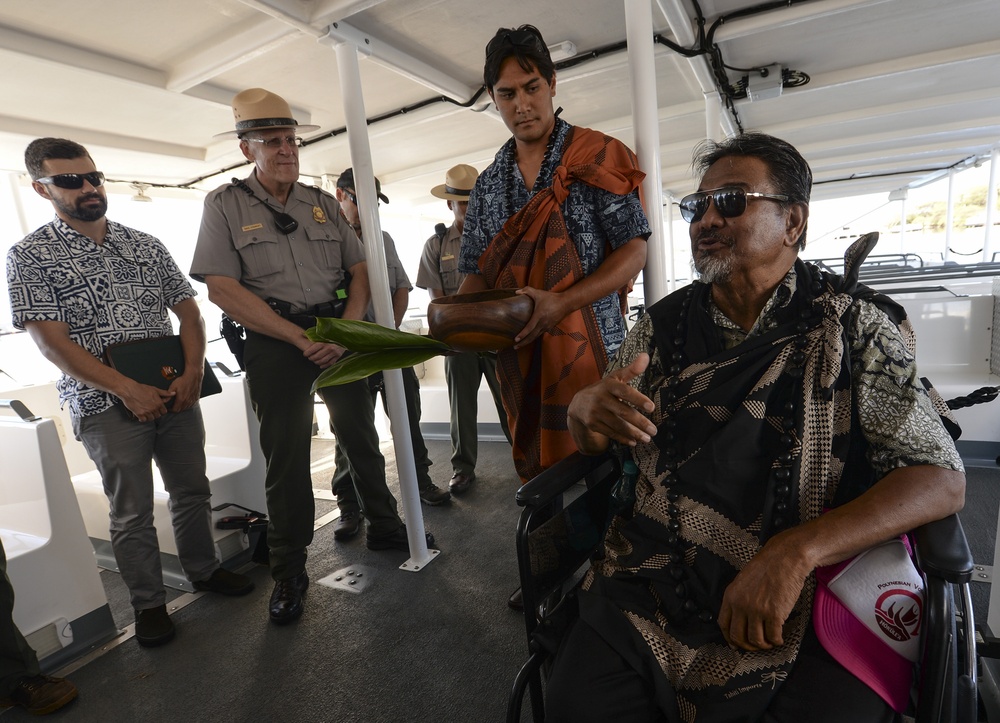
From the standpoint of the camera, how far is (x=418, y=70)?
115 inches

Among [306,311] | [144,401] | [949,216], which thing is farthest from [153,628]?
[949,216]

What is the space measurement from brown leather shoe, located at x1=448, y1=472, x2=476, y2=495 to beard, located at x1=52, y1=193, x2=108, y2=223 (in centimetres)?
227

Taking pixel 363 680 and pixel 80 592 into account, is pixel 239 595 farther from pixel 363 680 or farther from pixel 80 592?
pixel 363 680

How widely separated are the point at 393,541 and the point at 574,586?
5.51 feet

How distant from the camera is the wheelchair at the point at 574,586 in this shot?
0.77 metres

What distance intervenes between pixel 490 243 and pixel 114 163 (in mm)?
5239

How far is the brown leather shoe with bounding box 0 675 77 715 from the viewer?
70.0 inches

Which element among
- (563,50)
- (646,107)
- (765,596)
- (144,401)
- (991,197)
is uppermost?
(563,50)

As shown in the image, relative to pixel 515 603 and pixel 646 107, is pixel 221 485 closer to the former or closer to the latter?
pixel 515 603

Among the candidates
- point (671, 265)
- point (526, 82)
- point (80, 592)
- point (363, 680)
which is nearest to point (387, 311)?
point (526, 82)

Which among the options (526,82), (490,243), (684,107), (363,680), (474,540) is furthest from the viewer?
(684,107)

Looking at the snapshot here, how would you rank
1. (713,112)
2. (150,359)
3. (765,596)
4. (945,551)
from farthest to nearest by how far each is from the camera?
(713,112), (150,359), (765,596), (945,551)

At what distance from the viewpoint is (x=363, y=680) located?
5.87ft

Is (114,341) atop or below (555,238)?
below
